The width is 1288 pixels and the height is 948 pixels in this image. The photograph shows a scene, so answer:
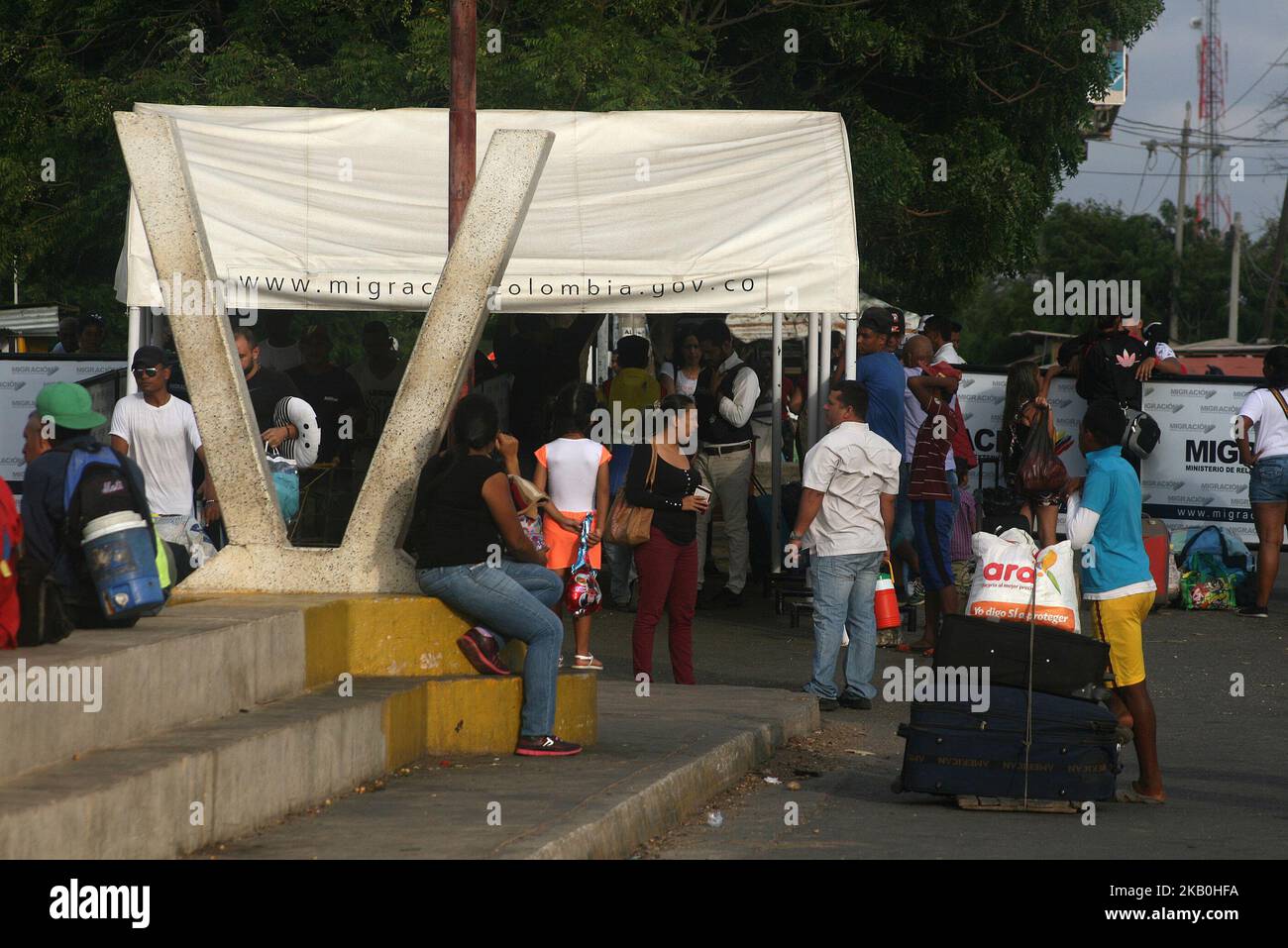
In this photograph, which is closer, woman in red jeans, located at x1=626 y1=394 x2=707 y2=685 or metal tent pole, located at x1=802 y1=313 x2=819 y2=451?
woman in red jeans, located at x1=626 y1=394 x2=707 y2=685

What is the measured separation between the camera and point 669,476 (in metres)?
9.96

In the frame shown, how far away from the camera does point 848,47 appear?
1947 centimetres

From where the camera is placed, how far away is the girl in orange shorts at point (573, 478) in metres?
10.6

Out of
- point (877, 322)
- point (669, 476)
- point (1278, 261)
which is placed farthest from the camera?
point (1278, 261)

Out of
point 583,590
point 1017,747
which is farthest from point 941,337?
point 1017,747

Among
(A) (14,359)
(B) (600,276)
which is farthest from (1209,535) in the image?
(A) (14,359)

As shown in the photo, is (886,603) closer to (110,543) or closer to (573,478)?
(573,478)

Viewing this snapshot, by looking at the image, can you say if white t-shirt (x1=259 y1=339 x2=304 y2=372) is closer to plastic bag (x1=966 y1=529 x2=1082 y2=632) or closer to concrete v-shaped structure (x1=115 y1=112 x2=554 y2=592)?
concrete v-shaped structure (x1=115 y1=112 x2=554 y2=592)

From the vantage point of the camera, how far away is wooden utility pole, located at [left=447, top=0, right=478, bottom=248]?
9.72 metres

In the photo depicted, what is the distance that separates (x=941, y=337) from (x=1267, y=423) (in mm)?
3175

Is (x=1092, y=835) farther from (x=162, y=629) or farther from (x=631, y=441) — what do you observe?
(x=631, y=441)

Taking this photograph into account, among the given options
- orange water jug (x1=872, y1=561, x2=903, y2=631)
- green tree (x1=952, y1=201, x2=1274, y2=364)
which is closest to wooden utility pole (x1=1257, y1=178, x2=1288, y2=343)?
green tree (x1=952, y1=201, x2=1274, y2=364)

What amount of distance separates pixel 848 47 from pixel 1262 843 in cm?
1405

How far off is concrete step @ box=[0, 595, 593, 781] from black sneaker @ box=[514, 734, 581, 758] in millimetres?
113
